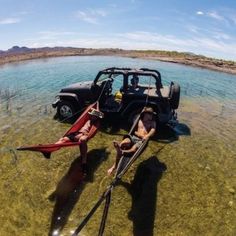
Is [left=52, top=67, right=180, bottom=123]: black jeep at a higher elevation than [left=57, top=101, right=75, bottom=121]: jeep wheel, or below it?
higher

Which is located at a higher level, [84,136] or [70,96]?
[70,96]

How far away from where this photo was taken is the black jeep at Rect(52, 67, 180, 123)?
14440 millimetres

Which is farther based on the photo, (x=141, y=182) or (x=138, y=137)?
(x=138, y=137)

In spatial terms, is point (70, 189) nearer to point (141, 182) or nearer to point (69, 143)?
point (69, 143)

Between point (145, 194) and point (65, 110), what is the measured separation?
7902 mm

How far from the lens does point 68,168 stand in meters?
11.4

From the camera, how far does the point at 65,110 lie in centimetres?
1638

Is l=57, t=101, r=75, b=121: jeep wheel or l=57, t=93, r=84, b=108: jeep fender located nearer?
l=57, t=93, r=84, b=108: jeep fender

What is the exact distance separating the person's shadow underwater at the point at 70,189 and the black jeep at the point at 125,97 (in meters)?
3.09

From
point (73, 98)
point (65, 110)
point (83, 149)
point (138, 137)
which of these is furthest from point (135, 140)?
point (65, 110)

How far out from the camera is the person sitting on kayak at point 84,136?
1111cm

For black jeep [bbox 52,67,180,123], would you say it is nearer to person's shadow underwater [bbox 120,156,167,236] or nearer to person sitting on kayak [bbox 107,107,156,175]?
person sitting on kayak [bbox 107,107,156,175]

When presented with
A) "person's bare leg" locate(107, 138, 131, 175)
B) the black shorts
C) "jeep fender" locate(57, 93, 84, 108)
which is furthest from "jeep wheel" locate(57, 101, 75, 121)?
"person's bare leg" locate(107, 138, 131, 175)

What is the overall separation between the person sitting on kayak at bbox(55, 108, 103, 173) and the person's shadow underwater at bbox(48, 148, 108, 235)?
1.43ft
